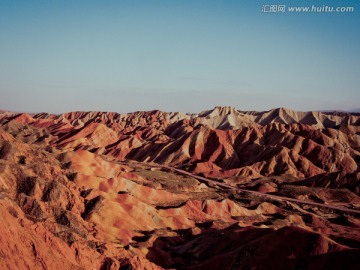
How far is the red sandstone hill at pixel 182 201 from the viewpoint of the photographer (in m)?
32.7

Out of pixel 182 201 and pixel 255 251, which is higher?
pixel 255 251

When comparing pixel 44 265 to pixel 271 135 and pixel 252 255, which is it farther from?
pixel 271 135

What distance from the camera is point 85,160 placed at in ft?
232

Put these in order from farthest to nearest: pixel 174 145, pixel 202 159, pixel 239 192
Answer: pixel 174 145 < pixel 202 159 < pixel 239 192

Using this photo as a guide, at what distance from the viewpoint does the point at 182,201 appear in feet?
216

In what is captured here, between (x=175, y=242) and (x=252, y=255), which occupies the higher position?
(x=252, y=255)

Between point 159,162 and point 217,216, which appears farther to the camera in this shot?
point 159,162

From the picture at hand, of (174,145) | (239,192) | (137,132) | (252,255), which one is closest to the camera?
(252,255)

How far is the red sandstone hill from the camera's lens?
32.7m

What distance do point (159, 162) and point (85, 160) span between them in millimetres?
47120

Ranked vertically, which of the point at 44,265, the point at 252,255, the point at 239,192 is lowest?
the point at 239,192

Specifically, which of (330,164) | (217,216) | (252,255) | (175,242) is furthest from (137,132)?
(252,255)

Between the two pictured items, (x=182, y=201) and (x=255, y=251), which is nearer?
(x=255, y=251)

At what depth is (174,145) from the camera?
408 feet
